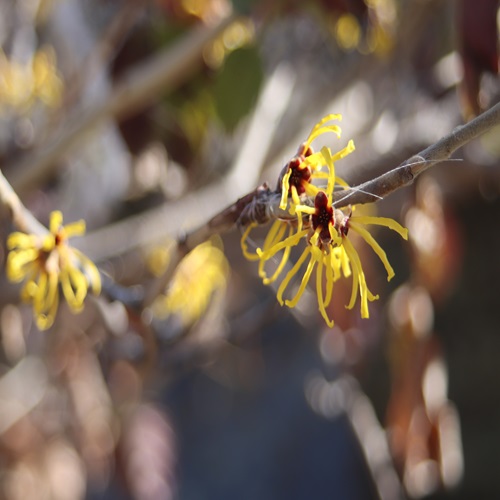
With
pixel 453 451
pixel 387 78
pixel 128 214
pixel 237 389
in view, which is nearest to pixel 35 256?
pixel 453 451

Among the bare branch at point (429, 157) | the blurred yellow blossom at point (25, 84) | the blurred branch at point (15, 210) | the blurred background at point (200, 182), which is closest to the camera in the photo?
the bare branch at point (429, 157)

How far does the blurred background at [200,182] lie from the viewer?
895 millimetres

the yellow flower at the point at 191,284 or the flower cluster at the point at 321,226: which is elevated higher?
the yellow flower at the point at 191,284

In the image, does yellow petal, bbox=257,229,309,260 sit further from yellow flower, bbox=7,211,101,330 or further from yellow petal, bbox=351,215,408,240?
yellow flower, bbox=7,211,101,330

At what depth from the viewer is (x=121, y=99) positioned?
0.90 meters

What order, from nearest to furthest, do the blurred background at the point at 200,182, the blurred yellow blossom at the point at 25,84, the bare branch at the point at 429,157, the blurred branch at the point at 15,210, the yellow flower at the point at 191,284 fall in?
the bare branch at the point at 429,157, the blurred branch at the point at 15,210, the yellow flower at the point at 191,284, the blurred background at the point at 200,182, the blurred yellow blossom at the point at 25,84

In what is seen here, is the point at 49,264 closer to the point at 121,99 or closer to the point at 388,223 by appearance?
the point at 388,223

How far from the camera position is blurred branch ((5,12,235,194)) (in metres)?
0.89

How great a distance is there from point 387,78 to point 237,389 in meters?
1.26

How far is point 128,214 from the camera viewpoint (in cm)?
140

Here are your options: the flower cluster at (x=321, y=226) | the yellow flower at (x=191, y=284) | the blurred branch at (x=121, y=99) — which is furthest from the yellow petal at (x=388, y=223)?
the blurred branch at (x=121, y=99)

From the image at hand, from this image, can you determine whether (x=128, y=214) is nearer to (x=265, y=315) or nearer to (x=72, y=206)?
(x=72, y=206)

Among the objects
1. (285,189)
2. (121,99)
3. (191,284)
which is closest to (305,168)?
(285,189)

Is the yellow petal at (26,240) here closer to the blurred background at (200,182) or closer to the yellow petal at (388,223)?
the blurred background at (200,182)
